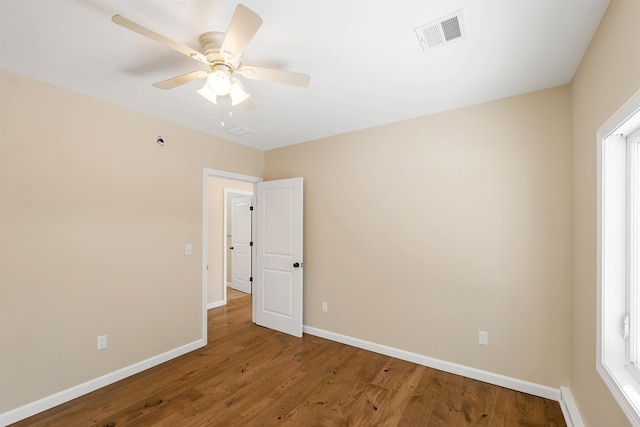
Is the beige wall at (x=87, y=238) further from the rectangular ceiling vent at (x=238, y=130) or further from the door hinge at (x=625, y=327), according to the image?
the door hinge at (x=625, y=327)

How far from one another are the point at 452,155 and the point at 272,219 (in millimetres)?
2436

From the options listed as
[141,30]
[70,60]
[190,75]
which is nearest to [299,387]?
[190,75]

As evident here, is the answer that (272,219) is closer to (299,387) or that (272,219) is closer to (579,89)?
(299,387)

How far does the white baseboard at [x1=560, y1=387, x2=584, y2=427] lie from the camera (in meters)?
1.89

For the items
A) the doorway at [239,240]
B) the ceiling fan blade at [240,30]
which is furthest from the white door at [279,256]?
the ceiling fan blade at [240,30]

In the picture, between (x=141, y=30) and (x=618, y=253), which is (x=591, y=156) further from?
(x=141, y=30)

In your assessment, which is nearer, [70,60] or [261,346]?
[70,60]

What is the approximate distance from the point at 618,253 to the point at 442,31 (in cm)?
157

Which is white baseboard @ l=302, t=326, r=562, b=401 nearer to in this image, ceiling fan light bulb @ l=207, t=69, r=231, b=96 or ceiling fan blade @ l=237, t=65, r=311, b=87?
ceiling fan blade @ l=237, t=65, r=311, b=87

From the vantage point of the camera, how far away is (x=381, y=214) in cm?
319

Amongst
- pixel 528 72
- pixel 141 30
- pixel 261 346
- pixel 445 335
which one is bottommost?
pixel 261 346

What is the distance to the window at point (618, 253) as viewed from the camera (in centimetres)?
139

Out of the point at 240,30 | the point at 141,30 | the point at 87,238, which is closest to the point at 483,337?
the point at 240,30

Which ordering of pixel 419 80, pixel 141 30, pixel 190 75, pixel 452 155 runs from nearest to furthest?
Answer: pixel 141 30, pixel 190 75, pixel 419 80, pixel 452 155
